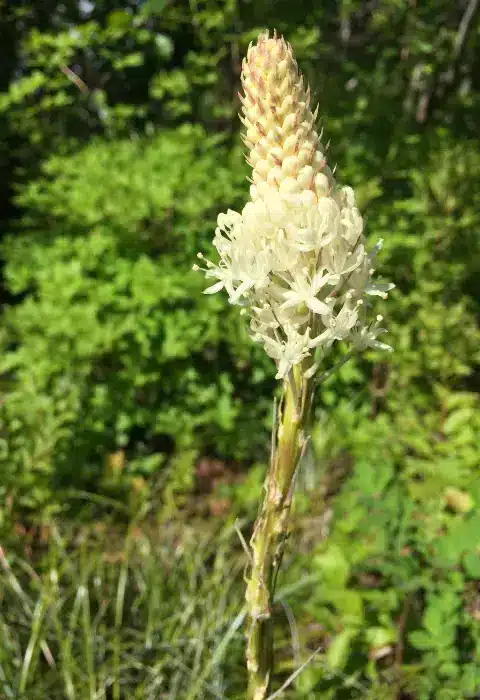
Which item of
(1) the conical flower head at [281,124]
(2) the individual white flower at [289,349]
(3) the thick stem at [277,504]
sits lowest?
(3) the thick stem at [277,504]

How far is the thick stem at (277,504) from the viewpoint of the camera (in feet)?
3.79

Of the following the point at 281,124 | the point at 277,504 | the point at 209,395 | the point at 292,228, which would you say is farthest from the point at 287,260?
the point at 209,395

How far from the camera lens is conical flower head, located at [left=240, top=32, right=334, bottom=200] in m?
1.07

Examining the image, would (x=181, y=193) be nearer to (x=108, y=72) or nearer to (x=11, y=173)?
(x=108, y=72)

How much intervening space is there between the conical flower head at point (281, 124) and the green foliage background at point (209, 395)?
47.3 inches

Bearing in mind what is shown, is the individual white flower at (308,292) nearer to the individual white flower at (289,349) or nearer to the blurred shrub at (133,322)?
the individual white flower at (289,349)

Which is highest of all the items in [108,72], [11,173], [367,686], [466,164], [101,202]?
[108,72]

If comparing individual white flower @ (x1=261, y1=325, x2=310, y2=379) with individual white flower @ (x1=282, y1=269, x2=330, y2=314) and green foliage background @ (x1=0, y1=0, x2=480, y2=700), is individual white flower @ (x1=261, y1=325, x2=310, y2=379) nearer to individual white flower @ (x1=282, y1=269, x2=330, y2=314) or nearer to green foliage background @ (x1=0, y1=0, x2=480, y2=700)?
individual white flower @ (x1=282, y1=269, x2=330, y2=314)

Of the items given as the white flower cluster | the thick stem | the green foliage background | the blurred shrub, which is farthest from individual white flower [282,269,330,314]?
the blurred shrub

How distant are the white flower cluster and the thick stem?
7 centimetres

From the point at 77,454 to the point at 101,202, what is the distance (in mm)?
1224

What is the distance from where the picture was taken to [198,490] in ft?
11.5

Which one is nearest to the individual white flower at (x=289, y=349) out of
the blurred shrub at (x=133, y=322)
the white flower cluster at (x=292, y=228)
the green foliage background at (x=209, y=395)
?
the white flower cluster at (x=292, y=228)

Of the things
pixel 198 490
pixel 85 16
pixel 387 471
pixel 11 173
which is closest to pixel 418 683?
pixel 387 471
